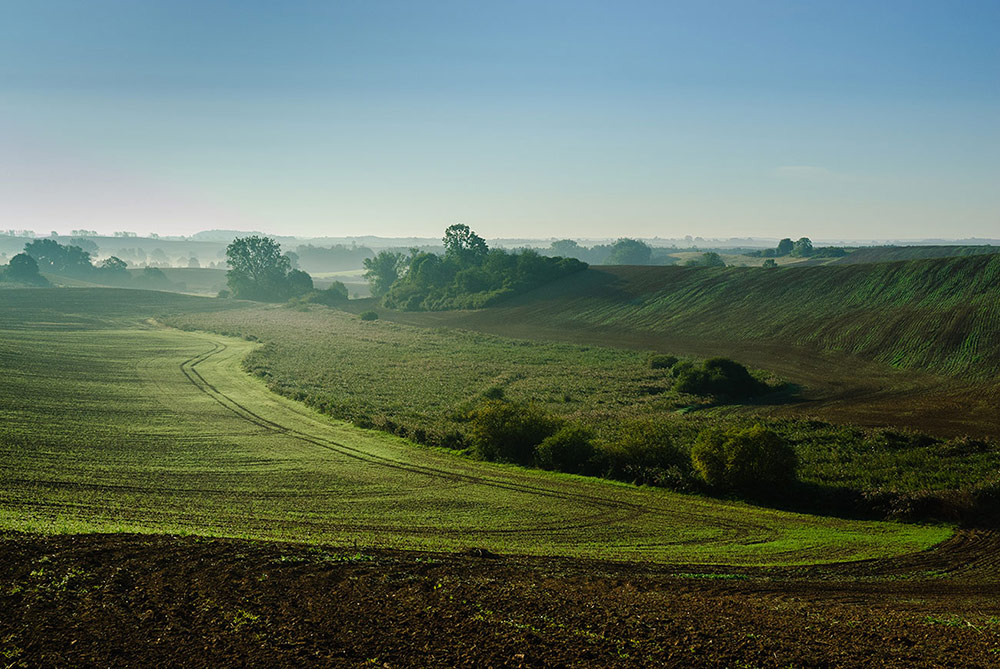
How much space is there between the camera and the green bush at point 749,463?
66.3ft

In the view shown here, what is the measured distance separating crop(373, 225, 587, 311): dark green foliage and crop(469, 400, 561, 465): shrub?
227ft

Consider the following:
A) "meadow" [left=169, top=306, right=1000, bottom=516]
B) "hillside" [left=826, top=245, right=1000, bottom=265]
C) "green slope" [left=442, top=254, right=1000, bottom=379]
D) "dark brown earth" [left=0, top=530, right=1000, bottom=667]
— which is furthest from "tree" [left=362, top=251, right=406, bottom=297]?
"dark brown earth" [left=0, top=530, right=1000, bottom=667]

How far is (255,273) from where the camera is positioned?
13312cm

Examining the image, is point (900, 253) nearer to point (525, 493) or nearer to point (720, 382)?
point (720, 382)

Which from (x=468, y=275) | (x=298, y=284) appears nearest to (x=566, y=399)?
(x=468, y=275)

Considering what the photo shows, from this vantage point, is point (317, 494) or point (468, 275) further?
point (468, 275)

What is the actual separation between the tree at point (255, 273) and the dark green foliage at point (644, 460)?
120438mm

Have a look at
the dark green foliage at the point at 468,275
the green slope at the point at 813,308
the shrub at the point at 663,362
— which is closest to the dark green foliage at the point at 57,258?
the dark green foliage at the point at 468,275

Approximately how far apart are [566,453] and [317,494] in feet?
30.7

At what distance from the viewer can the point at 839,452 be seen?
79.4 feet

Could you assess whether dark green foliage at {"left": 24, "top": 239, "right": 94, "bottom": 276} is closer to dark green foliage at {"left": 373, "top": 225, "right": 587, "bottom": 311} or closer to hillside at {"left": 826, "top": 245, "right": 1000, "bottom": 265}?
dark green foliage at {"left": 373, "top": 225, "right": 587, "bottom": 311}

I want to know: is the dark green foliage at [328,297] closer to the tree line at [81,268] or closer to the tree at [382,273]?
the tree at [382,273]

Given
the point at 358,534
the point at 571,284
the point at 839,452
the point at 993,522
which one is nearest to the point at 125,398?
the point at 358,534

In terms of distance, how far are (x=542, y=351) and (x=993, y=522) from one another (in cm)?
4289
